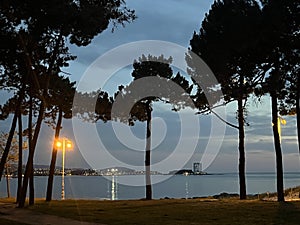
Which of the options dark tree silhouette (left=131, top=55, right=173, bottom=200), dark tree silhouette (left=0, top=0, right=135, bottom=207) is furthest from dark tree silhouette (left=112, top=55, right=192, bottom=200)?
dark tree silhouette (left=0, top=0, right=135, bottom=207)

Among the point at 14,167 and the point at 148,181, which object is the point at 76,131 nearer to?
the point at 148,181

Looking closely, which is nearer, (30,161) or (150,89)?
(30,161)

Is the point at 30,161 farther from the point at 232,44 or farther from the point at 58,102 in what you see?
the point at 232,44

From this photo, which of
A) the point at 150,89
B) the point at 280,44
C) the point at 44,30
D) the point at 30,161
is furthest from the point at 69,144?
the point at 280,44

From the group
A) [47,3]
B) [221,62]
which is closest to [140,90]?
[221,62]

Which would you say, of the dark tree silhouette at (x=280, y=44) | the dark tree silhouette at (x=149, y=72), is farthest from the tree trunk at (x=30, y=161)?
the dark tree silhouette at (x=280, y=44)

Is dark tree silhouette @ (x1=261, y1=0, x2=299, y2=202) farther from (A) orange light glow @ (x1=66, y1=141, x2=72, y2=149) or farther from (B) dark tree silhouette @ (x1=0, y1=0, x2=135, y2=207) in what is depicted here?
(A) orange light glow @ (x1=66, y1=141, x2=72, y2=149)

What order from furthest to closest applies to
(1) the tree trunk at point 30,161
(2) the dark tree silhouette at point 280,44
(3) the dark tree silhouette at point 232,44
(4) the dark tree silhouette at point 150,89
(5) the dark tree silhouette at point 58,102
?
(4) the dark tree silhouette at point 150,89 → (5) the dark tree silhouette at point 58,102 → (1) the tree trunk at point 30,161 → (3) the dark tree silhouette at point 232,44 → (2) the dark tree silhouette at point 280,44

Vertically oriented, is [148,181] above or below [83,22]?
below

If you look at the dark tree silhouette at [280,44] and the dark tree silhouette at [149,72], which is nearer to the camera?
the dark tree silhouette at [280,44]

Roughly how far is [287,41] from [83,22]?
26.3ft

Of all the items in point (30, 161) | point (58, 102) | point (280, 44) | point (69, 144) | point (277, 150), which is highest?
point (280, 44)

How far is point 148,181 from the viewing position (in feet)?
89.0

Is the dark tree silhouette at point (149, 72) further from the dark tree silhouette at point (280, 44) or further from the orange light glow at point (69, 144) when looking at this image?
the dark tree silhouette at point (280, 44)
